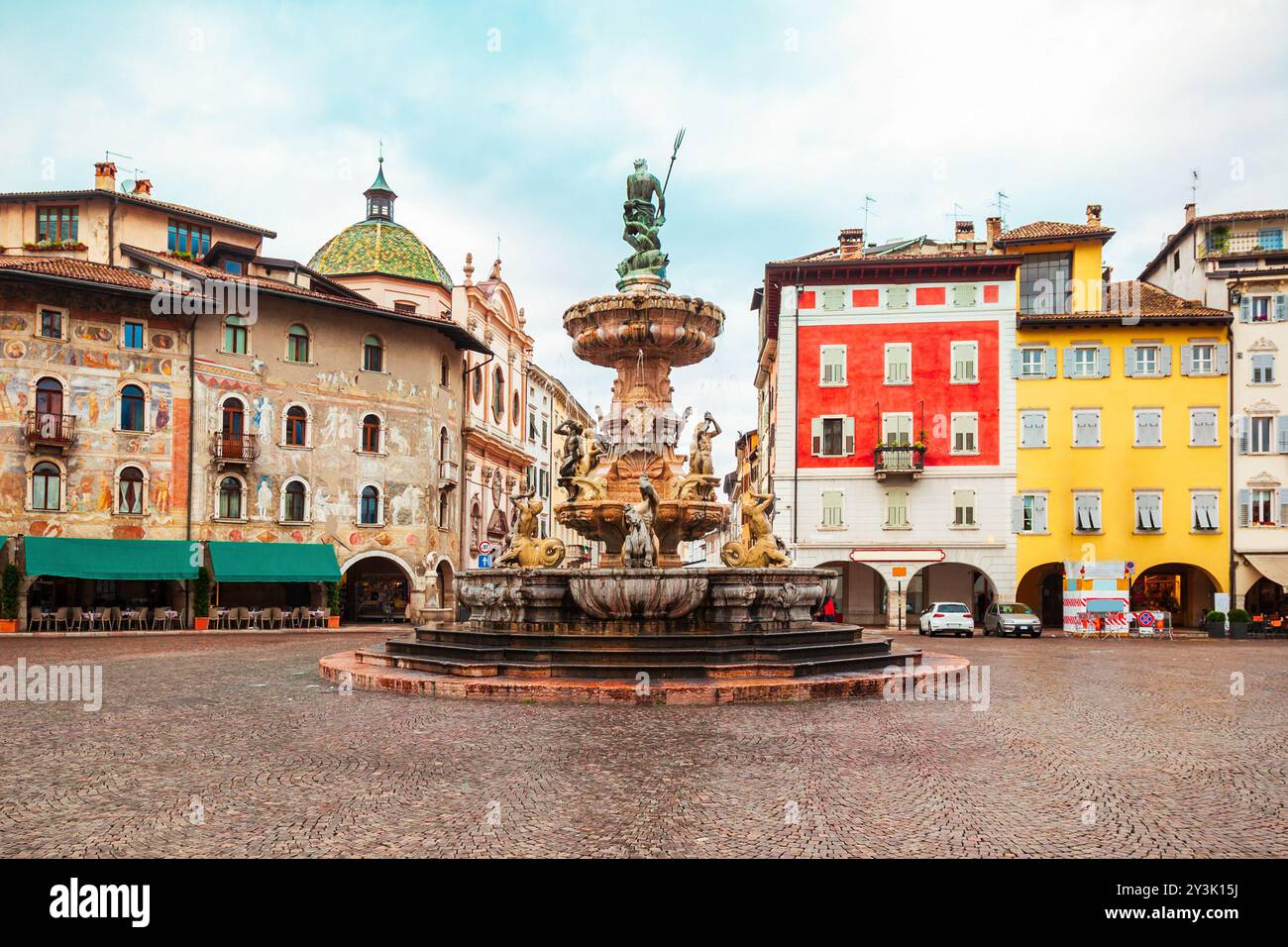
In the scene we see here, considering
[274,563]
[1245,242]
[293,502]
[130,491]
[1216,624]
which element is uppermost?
[1245,242]

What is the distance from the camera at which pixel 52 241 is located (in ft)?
135

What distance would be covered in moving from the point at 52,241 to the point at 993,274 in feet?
121

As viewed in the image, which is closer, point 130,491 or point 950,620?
point 130,491

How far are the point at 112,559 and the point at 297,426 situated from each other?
7.83 meters

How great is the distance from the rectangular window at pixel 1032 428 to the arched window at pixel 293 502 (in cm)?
2724

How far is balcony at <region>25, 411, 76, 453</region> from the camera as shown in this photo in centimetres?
3275

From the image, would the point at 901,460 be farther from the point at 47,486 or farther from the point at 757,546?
the point at 47,486

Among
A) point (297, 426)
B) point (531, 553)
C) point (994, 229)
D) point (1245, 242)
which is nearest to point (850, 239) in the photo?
point (994, 229)

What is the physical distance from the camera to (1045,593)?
44094 millimetres

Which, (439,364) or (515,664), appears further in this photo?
(439,364)

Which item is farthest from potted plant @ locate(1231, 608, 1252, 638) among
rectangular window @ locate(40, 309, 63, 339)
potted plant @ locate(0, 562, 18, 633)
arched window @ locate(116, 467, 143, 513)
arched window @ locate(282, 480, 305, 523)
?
rectangular window @ locate(40, 309, 63, 339)

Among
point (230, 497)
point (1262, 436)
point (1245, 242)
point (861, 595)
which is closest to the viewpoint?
point (230, 497)
